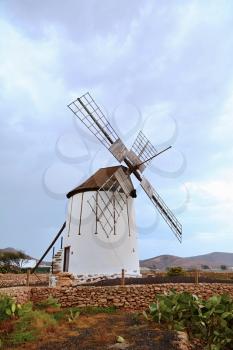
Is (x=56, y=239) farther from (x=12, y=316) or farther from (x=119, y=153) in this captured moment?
(x=12, y=316)

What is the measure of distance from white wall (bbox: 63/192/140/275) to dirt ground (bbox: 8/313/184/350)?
301 inches

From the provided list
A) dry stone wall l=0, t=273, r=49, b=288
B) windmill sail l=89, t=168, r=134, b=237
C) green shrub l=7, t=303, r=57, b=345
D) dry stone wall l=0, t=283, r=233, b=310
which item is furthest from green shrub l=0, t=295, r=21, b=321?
dry stone wall l=0, t=273, r=49, b=288

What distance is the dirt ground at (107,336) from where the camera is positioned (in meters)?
9.94

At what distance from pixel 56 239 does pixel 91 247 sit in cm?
336

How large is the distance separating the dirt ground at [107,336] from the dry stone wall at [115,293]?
97.9 inches

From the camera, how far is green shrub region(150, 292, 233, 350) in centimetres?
1020

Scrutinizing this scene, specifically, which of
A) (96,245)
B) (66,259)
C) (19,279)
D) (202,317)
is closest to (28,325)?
(202,317)

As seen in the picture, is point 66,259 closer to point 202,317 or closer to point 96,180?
point 96,180

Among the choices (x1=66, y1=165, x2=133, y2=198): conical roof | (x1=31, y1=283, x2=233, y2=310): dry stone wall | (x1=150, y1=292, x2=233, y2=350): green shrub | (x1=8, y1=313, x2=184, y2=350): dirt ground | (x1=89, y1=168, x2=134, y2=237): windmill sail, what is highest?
(x1=66, y1=165, x2=133, y2=198): conical roof

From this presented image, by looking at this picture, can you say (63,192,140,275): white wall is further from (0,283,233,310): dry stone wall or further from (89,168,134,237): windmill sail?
(0,283,233,310): dry stone wall

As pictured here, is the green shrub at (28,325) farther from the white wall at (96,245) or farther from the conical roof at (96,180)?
the conical roof at (96,180)

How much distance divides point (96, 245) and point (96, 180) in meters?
3.68

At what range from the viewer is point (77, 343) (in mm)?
10328

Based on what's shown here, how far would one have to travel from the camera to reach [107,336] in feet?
35.7
